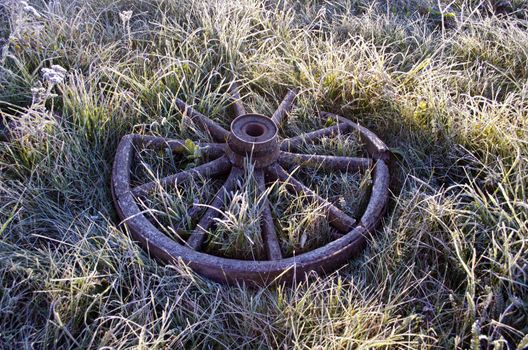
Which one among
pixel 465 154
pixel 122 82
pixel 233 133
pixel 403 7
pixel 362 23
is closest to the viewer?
pixel 233 133

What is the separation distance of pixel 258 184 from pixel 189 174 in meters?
0.35

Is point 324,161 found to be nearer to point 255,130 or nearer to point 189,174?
point 255,130

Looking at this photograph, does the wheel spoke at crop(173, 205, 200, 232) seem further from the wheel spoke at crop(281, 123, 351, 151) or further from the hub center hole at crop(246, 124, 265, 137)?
the wheel spoke at crop(281, 123, 351, 151)

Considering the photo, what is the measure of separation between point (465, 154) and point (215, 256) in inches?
58.1

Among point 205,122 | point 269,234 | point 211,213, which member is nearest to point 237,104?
point 205,122

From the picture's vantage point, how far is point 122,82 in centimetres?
325

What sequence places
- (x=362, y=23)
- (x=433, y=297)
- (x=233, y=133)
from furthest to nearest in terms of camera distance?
(x=362, y=23)
(x=233, y=133)
(x=433, y=297)

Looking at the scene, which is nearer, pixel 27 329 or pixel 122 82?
pixel 27 329

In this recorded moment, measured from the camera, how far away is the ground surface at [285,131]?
213 cm

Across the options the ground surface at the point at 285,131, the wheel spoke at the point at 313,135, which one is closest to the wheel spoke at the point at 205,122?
the ground surface at the point at 285,131

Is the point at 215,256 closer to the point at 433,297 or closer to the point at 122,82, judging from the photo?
the point at 433,297

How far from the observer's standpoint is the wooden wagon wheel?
7.55 feet

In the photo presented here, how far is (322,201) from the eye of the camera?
8.60 ft

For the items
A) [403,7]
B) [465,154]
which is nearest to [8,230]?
[465,154]
